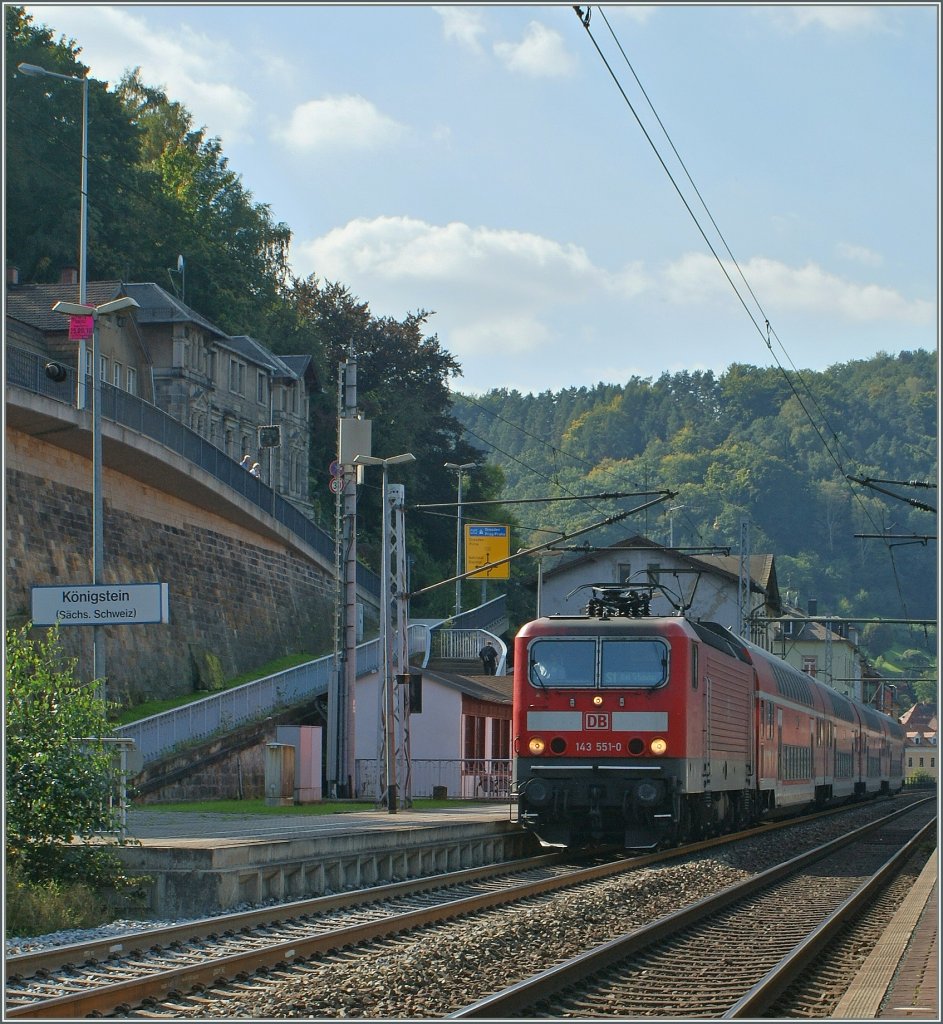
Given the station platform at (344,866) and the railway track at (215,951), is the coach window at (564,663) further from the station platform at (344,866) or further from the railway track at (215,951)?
the railway track at (215,951)

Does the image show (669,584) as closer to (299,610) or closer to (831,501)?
(299,610)

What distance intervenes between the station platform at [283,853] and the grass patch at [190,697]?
11.3m

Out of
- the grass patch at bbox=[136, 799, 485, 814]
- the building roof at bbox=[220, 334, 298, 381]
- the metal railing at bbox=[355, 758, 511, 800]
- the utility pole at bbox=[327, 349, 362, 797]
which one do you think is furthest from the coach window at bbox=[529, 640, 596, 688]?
the building roof at bbox=[220, 334, 298, 381]

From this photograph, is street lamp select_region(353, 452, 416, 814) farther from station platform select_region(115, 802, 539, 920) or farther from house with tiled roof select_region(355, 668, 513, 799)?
house with tiled roof select_region(355, 668, 513, 799)

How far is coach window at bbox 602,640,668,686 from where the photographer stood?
20578 mm

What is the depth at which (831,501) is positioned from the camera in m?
176

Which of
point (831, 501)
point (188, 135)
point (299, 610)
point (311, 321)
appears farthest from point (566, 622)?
point (831, 501)

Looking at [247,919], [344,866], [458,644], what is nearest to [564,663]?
[344,866]

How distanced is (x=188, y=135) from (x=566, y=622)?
7356cm

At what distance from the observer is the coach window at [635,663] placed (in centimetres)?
2058

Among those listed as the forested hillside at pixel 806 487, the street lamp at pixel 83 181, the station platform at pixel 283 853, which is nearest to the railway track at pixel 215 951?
the station platform at pixel 283 853

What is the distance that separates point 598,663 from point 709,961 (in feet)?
29.2

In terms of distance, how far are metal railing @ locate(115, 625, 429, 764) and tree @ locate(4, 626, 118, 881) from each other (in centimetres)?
1599

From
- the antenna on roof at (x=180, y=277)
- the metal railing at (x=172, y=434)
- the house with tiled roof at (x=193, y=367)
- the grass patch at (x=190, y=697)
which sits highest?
the antenna on roof at (x=180, y=277)
